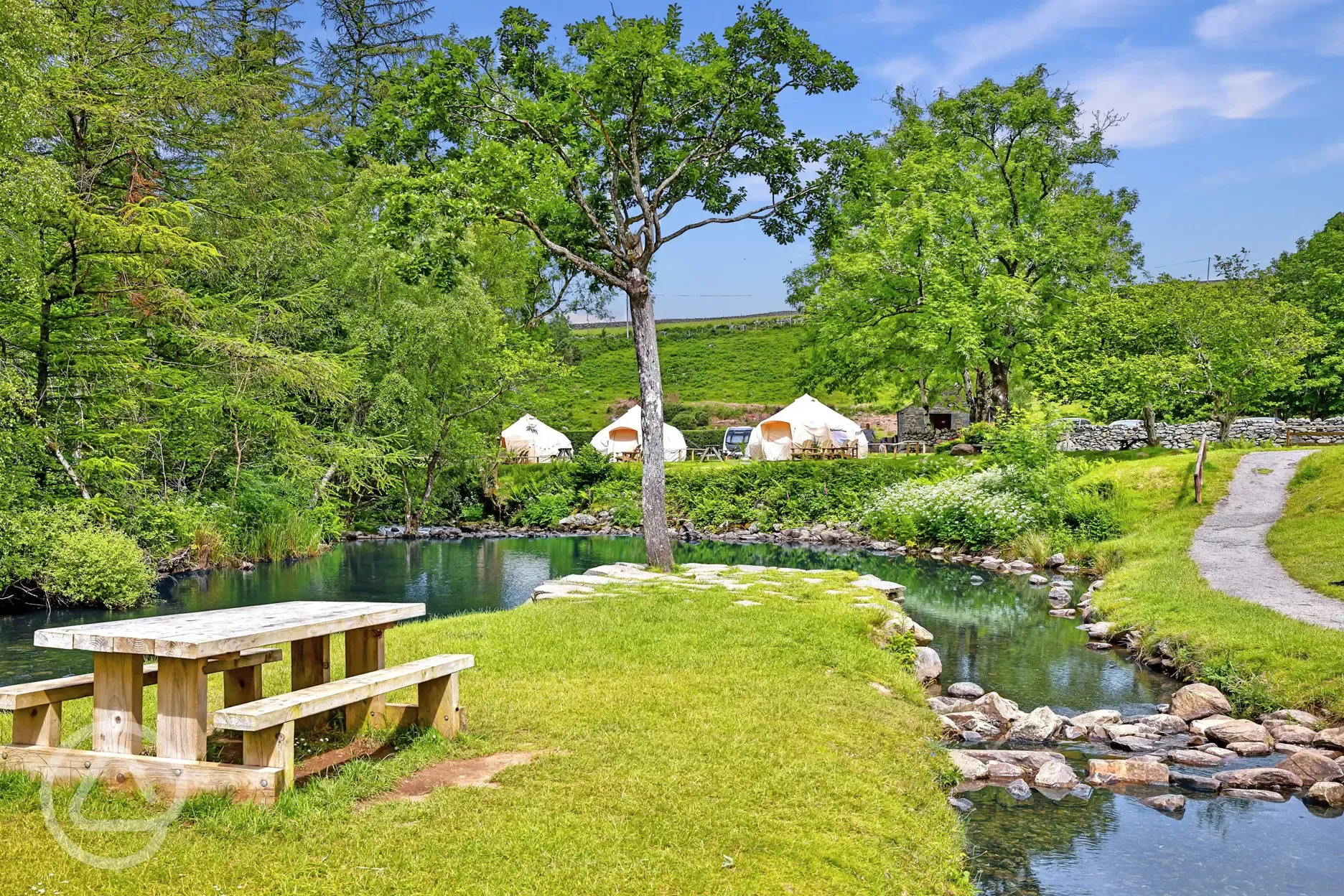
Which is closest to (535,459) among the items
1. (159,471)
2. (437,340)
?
(437,340)

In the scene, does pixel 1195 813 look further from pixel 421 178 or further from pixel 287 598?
pixel 287 598

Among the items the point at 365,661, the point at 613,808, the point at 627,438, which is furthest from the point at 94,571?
the point at 627,438

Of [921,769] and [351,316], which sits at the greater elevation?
[351,316]

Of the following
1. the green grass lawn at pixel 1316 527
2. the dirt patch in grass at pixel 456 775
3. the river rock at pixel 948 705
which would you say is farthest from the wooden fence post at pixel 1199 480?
the dirt patch in grass at pixel 456 775

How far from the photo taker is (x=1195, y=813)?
6957 mm

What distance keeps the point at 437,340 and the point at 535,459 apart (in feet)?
39.7

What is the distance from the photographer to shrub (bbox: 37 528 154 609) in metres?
15.4

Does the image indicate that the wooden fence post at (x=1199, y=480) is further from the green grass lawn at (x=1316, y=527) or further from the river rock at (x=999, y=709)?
the river rock at (x=999, y=709)

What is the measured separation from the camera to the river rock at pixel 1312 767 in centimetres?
753

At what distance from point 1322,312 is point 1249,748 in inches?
1408

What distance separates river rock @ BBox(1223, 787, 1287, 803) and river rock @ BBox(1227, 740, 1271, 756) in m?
0.88

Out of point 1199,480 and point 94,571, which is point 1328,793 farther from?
point 94,571

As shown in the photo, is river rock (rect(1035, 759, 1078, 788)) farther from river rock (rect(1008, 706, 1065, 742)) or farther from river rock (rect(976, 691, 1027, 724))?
river rock (rect(976, 691, 1027, 724))

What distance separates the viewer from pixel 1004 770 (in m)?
7.41
